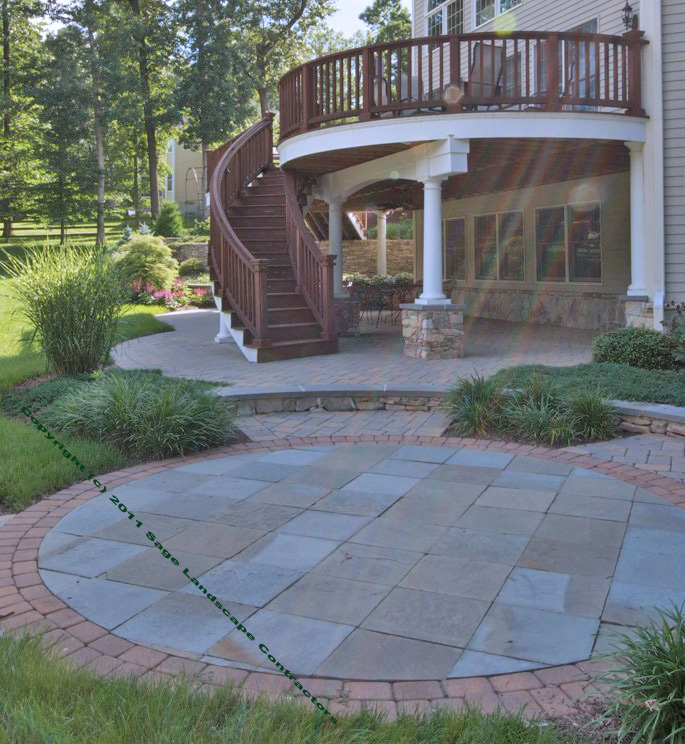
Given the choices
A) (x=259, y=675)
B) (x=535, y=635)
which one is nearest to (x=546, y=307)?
(x=535, y=635)

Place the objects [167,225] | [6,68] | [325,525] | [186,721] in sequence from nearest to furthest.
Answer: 1. [186,721]
2. [325,525]
3. [167,225]
4. [6,68]

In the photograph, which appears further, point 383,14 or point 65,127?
point 383,14

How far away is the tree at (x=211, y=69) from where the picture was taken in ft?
90.5

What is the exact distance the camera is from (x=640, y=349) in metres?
8.70

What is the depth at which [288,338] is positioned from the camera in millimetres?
10531

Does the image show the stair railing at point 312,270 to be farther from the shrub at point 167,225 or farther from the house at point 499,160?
the shrub at point 167,225

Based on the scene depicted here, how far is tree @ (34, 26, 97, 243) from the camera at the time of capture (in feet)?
89.1

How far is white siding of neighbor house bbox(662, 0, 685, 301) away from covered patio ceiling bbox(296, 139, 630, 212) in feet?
2.27

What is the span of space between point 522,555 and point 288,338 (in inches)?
278

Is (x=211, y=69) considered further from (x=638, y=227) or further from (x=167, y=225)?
(x=638, y=227)

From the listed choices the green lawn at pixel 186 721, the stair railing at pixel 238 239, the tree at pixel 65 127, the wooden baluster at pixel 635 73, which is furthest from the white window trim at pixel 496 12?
the tree at pixel 65 127

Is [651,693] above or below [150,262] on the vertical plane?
below

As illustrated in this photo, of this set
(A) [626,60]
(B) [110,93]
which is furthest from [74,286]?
(B) [110,93]

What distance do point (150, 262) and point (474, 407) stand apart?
13923 millimetres
